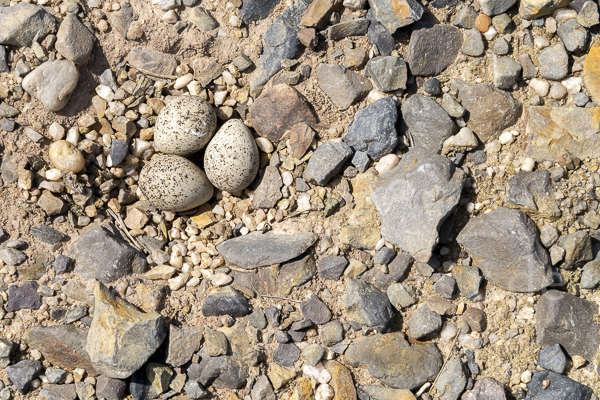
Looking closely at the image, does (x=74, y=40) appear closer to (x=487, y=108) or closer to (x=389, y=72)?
(x=389, y=72)

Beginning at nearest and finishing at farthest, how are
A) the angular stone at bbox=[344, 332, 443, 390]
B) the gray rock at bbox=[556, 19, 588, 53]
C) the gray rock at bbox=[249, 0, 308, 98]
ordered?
1. the angular stone at bbox=[344, 332, 443, 390]
2. the gray rock at bbox=[556, 19, 588, 53]
3. the gray rock at bbox=[249, 0, 308, 98]

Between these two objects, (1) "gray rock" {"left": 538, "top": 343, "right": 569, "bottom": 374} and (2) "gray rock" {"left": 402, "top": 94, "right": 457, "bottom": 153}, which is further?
(2) "gray rock" {"left": 402, "top": 94, "right": 457, "bottom": 153}

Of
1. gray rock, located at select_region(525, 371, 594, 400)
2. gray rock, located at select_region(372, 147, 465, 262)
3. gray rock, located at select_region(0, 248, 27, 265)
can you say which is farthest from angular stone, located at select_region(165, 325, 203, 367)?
gray rock, located at select_region(525, 371, 594, 400)

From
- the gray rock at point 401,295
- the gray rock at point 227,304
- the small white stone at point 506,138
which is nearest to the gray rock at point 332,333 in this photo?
the gray rock at point 401,295

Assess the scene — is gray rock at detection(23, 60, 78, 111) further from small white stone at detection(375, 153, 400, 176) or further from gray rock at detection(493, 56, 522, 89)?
gray rock at detection(493, 56, 522, 89)

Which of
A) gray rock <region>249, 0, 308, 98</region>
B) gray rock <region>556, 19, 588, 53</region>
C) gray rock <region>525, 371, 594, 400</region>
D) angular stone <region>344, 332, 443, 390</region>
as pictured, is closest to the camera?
gray rock <region>525, 371, 594, 400</region>

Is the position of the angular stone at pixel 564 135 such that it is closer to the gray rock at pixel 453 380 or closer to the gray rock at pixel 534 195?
the gray rock at pixel 534 195
